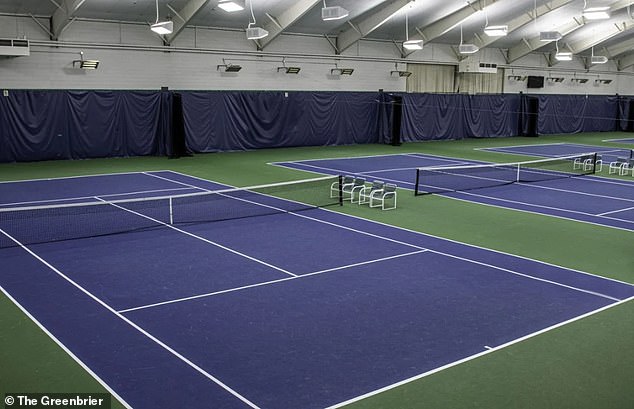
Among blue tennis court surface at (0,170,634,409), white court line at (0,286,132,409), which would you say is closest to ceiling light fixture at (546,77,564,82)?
blue tennis court surface at (0,170,634,409)

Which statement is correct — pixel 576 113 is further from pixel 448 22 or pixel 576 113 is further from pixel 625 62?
pixel 448 22

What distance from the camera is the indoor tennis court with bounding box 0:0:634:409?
6410 mm

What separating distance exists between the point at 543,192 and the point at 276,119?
13652mm

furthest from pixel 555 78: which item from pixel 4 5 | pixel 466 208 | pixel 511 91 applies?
pixel 4 5

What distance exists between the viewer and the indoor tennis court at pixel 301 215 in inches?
252

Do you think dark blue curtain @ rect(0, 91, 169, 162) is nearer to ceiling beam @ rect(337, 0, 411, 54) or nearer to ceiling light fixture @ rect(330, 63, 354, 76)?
ceiling light fixture @ rect(330, 63, 354, 76)

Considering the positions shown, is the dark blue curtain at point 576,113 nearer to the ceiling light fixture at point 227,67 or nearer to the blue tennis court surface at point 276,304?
the ceiling light fixture at point 227,67

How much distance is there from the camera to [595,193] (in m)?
17.7

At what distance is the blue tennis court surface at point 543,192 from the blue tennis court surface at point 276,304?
14.8 ft

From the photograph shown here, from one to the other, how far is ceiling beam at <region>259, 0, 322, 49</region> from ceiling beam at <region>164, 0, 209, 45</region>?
12.9 ft

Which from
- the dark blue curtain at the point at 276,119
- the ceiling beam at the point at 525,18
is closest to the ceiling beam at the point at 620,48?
the ceiling beam at the point at 525,18

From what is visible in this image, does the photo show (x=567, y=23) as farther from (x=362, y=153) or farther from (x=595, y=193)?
(x=595, y=193)

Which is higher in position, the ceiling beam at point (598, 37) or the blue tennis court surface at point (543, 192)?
the ceiling beam at point (598, 37)

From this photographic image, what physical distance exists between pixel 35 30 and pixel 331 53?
1323 cm
